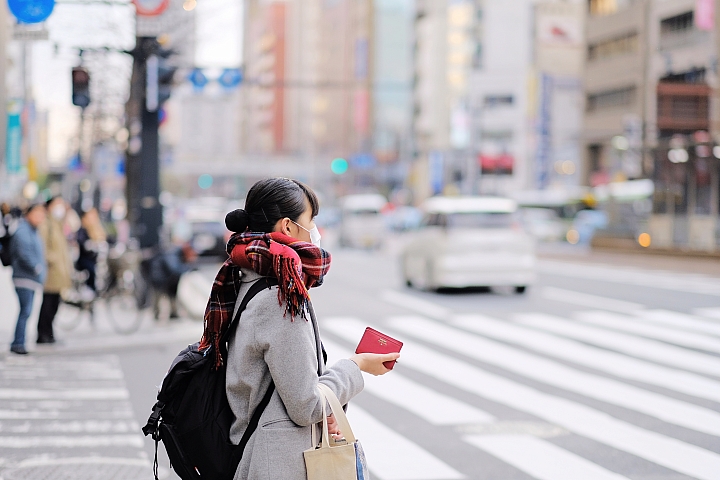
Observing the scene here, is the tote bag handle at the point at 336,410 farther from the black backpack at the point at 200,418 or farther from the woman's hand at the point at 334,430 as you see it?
the black backpack at the point at 200,418

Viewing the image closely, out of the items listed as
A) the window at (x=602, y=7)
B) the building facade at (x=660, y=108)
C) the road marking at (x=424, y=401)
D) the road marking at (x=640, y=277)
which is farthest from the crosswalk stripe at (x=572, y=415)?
the window at (x=602, y=7)

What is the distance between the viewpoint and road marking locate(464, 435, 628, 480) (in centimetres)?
628

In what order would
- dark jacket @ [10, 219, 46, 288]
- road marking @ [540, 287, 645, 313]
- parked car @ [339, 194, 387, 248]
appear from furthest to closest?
parked car @ [339, 194, 387, 248] → road marking @ [540, 287, 645, 313] → dark jacket @ [10, 219, 46, 288]

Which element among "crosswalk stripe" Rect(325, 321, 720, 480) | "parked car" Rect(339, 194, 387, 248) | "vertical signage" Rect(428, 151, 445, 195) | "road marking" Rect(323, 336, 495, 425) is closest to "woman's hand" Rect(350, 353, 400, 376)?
"crosswalk stripe" Rect(325, 321, 720, 480)

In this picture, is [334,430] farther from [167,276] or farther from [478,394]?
[167,276]

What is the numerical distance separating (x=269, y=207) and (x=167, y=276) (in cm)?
1224

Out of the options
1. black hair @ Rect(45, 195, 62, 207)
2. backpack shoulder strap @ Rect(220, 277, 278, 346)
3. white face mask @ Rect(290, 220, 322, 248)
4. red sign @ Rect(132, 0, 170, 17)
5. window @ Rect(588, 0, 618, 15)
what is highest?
window @ Rect(588, 0, 618, 15)

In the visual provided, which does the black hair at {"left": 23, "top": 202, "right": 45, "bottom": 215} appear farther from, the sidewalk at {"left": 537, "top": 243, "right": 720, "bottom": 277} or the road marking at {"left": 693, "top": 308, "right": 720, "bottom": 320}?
the sidewalk at {"left": 537, "top": 243, "right": 720, "bottom": 277}

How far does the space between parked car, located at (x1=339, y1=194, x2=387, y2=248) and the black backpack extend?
41.9 meters

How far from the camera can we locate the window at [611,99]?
64387 mm

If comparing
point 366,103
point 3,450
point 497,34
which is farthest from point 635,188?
point 366,103

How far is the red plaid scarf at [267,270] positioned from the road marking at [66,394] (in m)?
6.39

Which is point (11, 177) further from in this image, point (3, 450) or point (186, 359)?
point (186, 359)

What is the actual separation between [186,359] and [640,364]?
28.7ft
